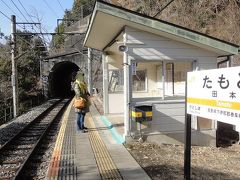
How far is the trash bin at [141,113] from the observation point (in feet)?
27.3

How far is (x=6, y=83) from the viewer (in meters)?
31.6

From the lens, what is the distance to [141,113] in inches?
328

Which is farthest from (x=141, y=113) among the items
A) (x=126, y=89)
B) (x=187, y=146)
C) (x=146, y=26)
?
(x=187, y=146)

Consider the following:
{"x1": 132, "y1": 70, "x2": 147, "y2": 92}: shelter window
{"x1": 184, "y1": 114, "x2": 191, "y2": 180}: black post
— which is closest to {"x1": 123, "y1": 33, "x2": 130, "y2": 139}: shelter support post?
{"x1": 132, "y1": 70, "x2": 147, "y2": 92}: shelter window

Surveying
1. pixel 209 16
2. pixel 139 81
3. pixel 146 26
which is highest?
pixel 209 16

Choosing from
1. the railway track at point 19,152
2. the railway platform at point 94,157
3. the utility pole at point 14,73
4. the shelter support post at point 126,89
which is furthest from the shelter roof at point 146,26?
the utility pole at point 14,73

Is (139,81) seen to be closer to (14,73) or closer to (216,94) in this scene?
(216,94)

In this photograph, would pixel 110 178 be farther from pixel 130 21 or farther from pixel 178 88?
pixel 178 88

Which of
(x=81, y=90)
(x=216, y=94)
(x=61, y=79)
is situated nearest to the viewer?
(x=216, y=94)

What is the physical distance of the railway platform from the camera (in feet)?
19.5

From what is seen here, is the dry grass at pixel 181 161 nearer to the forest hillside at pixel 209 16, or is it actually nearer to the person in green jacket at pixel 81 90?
the person in green jacket at pixel 81 90

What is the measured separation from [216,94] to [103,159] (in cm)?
340

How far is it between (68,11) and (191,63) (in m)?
62.3

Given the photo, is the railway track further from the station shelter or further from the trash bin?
the trash bin
